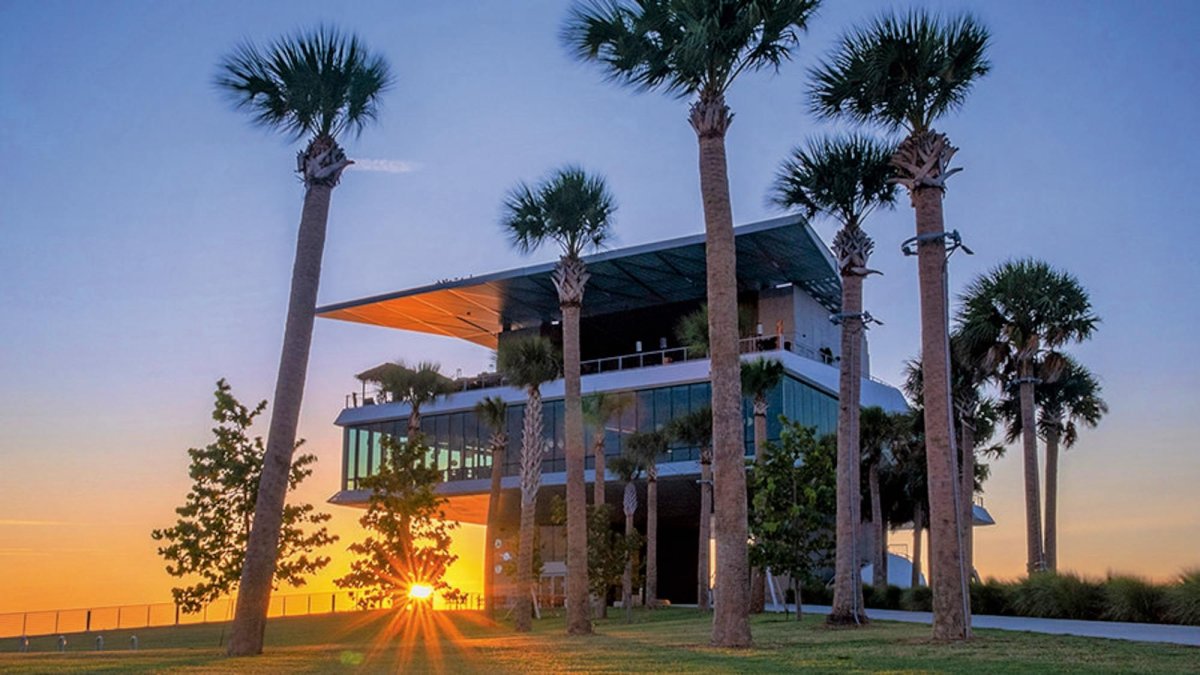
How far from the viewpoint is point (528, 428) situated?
4009 centimetres

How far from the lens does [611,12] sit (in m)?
21.6

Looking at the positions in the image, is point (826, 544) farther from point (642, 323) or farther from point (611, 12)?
A: point (642, 323)

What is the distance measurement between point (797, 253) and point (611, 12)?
108 feet

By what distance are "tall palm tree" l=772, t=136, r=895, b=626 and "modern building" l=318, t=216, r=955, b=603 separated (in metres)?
21.3

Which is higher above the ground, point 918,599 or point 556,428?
point 556,428

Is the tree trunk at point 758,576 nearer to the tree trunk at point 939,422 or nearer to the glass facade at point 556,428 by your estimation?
the glass facade at point 556,428

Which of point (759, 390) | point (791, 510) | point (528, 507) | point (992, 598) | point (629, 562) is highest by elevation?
point (759, 390)

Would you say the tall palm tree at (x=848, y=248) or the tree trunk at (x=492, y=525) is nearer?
the tall palm tree at (x=848, y=248)

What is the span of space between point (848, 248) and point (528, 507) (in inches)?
629

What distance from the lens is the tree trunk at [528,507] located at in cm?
3688

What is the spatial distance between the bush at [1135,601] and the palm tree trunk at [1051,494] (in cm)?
1078

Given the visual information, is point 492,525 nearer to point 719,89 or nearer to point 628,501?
point 628,501

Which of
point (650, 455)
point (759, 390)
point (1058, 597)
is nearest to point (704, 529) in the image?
point (650, 455)

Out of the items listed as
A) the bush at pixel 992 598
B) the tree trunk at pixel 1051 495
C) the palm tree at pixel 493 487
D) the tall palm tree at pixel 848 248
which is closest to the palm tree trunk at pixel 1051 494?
the tree trunk at pixel 1051 495
